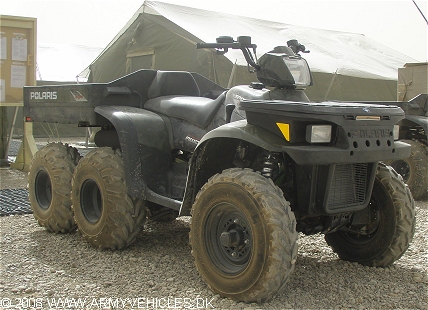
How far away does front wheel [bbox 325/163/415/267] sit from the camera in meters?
3.88

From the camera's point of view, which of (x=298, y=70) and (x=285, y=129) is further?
(x=298, y=70)

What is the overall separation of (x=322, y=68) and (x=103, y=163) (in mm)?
8273

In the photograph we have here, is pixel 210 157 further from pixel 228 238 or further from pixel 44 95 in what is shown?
pixel 44 95

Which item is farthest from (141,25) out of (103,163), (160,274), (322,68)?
(160,274)

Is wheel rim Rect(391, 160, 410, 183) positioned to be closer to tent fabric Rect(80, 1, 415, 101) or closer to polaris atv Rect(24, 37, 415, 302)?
tent fabric Rect(80, 1, 415, 101)

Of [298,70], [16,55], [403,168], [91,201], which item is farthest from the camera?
[16,55]

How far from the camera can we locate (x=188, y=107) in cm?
458

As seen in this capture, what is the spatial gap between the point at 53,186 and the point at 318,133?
111 inches

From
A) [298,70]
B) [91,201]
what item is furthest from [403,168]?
[91,201]

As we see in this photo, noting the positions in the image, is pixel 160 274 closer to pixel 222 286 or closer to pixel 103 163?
pixel 222 286

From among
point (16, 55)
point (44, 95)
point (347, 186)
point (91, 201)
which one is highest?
point (16, 55)

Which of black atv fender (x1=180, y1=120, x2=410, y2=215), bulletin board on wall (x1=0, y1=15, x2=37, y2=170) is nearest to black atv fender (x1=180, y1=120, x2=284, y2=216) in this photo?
black atv fender (x1=180, y1=120, x2=410, y2=215)

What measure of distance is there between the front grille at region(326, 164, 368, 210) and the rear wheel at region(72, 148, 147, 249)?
1.63 meters

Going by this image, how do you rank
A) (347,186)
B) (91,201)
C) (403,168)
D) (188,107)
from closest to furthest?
(347,186), (188,107), (91,201), (403,168)
